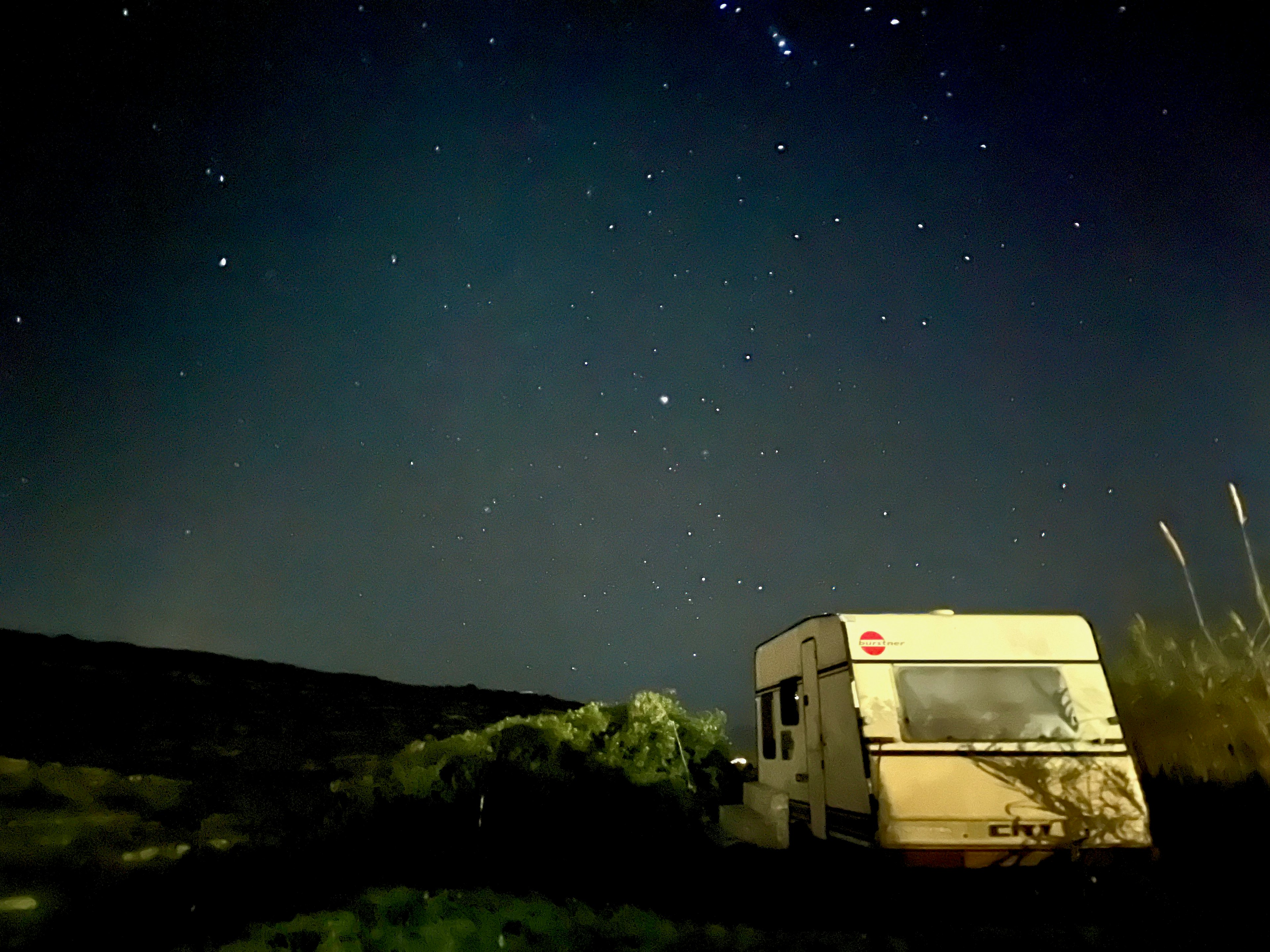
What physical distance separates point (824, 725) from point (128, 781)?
15.1 m

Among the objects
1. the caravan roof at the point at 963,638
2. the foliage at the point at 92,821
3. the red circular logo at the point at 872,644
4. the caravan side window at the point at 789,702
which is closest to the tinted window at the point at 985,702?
the caravan roof at the point at 963,638

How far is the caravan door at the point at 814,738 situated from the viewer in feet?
29.8

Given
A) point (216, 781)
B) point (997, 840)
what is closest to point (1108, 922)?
point (997, 840)

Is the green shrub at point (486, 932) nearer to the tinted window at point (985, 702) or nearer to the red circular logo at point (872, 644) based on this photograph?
the tinted window at point (985, 702)

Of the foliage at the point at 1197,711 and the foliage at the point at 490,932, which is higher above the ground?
the foliage at the point at 1197,711

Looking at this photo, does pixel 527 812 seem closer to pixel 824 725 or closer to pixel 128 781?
pixel 824 725

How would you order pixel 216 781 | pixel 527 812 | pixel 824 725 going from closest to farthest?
pixel 824 725
pixel 527 812
pixel 216 781

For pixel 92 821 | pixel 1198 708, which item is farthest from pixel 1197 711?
pixel 92 821

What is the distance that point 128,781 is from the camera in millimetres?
17141

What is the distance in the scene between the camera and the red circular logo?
848cm

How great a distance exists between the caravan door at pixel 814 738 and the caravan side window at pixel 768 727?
1.56 metres

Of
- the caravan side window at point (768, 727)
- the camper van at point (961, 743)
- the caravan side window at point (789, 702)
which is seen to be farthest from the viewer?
the caravan side window at point (768, 727)

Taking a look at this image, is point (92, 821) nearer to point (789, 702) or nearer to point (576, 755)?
point (576, 755)

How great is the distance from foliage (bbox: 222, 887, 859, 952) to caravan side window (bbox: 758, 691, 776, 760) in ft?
13.8
